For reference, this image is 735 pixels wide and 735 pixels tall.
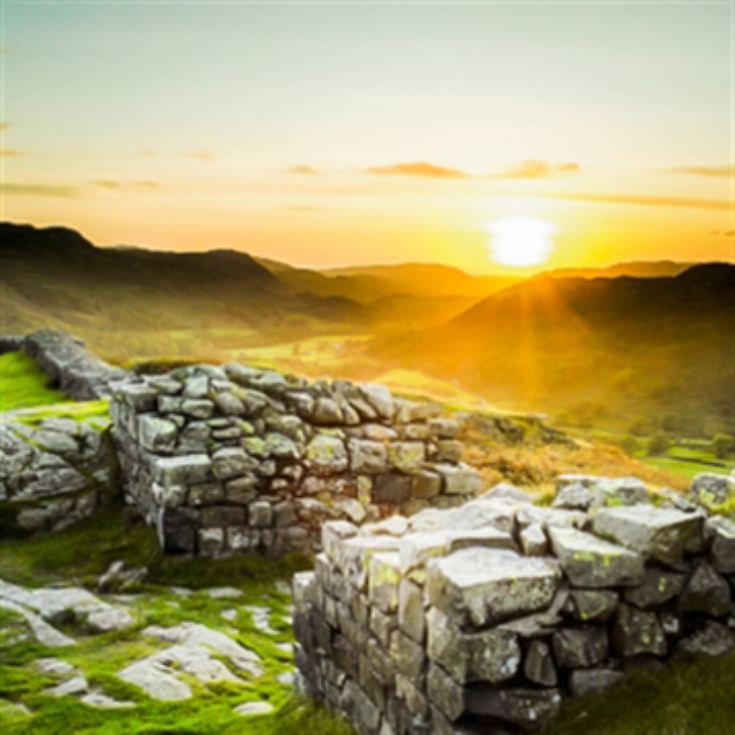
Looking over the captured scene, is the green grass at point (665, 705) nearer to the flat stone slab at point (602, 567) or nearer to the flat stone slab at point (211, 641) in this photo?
the flat stone slab at point (602, 567)

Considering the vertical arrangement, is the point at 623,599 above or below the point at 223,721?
above

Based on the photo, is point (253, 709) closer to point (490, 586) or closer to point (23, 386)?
Result: point (490, 586)

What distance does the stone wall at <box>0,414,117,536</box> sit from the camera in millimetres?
16422

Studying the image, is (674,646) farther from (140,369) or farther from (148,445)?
(140,369)

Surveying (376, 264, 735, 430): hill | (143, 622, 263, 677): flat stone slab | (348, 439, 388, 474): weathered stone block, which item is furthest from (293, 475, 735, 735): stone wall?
(376, 264, 735, 430): hill

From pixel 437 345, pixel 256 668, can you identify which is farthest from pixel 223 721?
pixel 437 345

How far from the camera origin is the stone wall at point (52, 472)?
16422 mm

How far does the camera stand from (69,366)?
3045 cm

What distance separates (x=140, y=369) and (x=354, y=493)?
886 inches

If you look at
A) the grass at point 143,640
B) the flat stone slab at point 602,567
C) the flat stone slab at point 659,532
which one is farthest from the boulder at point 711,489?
the grass at point 143,640

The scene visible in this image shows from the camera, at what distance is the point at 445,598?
6.47 metres

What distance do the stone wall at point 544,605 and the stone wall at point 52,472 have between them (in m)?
10.9

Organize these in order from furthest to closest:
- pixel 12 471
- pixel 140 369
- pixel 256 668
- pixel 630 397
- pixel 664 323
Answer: pixel 664 323
pixel 630 397
pixel 140 369
pixel 12 471
pixel 256 668

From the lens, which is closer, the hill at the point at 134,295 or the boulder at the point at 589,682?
the boulder at the point at 589,682
